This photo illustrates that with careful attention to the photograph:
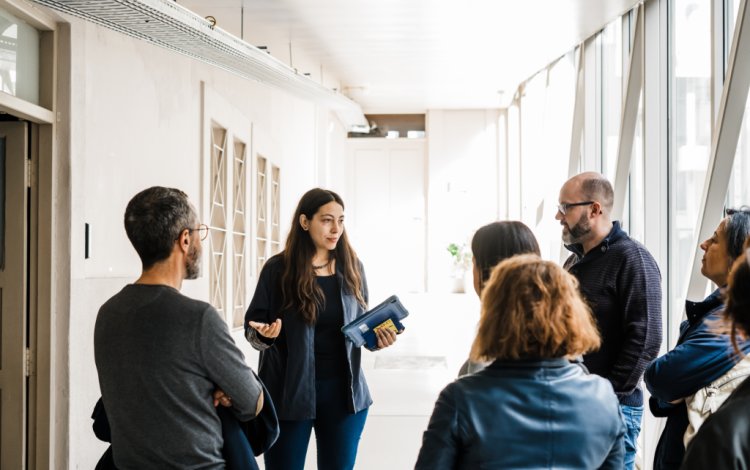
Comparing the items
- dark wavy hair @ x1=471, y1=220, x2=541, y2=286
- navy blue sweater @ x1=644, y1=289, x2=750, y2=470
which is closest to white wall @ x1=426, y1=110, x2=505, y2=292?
navy blue sweater @ x1=644, y1=289, x2=750, y2=470

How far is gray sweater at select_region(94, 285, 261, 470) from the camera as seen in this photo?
1.70m

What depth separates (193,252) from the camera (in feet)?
6.07

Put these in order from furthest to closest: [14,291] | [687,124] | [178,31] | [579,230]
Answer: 1. [687,124]
2. [178,31]
3. [14,291]
4. [579,230]

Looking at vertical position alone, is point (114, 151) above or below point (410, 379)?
above

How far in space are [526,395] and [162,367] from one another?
2.69 feet

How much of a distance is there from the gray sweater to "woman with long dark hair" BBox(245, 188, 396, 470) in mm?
857

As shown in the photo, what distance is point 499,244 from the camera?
1.81m

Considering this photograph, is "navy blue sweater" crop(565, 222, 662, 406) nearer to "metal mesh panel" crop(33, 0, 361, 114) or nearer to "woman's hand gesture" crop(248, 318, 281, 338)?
"woman's hand gesture" crop(248, 318, 281, 338)

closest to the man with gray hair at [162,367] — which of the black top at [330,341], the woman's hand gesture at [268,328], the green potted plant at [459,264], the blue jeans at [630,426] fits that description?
the woman's hand gesture at [268,328]

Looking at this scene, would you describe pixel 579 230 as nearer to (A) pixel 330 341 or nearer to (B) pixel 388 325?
Result: (B) pixel 388 325

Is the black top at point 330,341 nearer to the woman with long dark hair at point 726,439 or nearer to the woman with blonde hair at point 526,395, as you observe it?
the woman with blonde hair at point 526,395

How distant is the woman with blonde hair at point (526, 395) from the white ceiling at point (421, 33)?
17.5 feet

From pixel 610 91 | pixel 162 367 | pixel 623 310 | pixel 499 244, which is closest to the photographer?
pixel 162 367

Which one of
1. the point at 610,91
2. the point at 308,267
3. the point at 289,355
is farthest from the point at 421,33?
the point at 289,355
